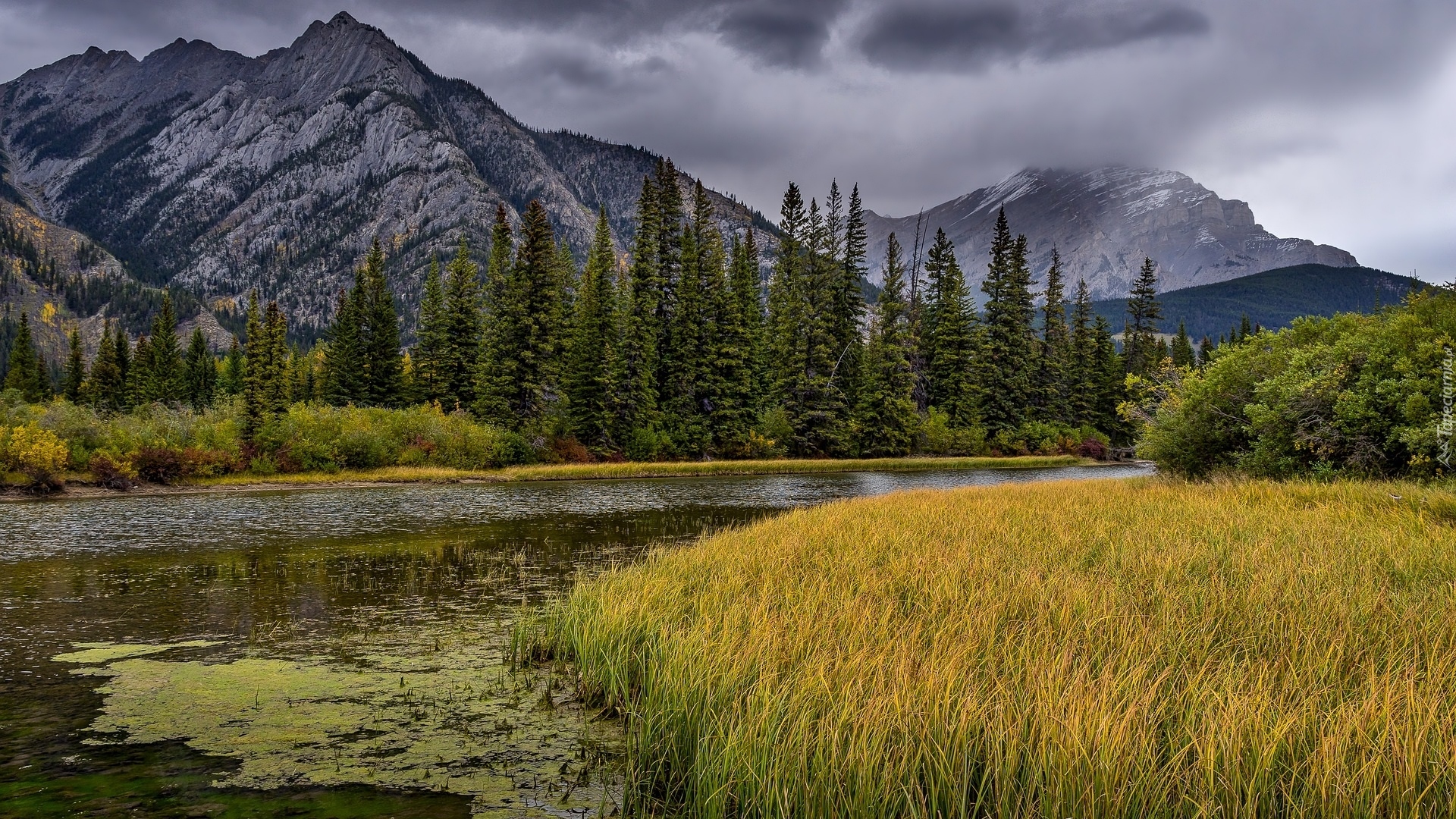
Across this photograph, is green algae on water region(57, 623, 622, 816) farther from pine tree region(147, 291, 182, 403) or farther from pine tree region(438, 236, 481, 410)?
pine tree region(147, 291, 182, 403)

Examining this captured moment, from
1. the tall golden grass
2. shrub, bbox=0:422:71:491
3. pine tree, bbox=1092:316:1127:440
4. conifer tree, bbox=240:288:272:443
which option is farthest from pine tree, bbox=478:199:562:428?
pine tree, bbox=1092:316:1127:440

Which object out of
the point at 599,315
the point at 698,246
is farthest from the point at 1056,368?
the point at 599,315

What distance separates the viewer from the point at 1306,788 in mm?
3766

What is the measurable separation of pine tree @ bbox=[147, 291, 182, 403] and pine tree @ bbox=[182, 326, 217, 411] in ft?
4.90

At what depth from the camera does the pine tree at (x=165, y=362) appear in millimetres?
84688

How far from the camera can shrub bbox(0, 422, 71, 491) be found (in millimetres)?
30734

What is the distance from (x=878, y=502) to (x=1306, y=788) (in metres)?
18.2

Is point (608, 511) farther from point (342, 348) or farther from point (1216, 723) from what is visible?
point (342, 348)

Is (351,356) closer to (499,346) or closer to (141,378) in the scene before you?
(499,346)

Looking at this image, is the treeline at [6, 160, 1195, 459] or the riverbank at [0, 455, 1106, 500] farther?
the treeline at [6, 160, 1195, 459]

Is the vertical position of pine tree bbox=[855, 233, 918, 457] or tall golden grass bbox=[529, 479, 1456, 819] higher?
pine tree bbox=[855, 233, 918, 457]

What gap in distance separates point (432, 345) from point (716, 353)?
25.8 meters

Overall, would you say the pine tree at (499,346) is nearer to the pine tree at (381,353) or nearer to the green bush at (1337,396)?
the pine tree at (381,353)

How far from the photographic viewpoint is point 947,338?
6800 cm
